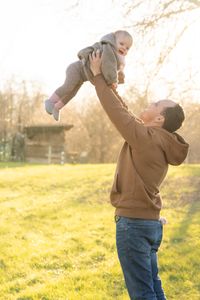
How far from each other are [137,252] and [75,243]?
503 cm

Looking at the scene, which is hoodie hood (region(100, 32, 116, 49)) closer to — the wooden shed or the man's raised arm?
the man's raised arm

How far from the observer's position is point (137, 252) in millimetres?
3074

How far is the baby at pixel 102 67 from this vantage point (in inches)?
120

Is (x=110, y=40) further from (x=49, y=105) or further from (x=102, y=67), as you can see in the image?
(x=49, y=105)

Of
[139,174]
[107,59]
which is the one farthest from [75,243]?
[107,59]

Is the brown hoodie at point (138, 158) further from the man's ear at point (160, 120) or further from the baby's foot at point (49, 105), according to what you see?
the baby's foot at point (49, 105)

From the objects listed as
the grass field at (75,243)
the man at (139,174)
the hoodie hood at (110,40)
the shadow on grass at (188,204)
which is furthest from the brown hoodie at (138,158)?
the shadow on grass at (188,204)

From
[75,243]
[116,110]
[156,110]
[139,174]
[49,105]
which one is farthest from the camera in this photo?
[75,243]

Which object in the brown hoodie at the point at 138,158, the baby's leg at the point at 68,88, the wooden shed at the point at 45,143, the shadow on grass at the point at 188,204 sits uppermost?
the baby's leg at the point at 68,88

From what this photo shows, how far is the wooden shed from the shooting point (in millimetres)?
31881

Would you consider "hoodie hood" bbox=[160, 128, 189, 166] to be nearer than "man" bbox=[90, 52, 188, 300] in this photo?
No

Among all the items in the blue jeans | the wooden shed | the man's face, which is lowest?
the wooden shed

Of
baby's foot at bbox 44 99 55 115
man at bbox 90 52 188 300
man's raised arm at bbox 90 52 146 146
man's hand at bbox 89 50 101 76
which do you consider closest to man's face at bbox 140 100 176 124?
man at bbox 90 52 188 300

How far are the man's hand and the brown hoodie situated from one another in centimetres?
4
